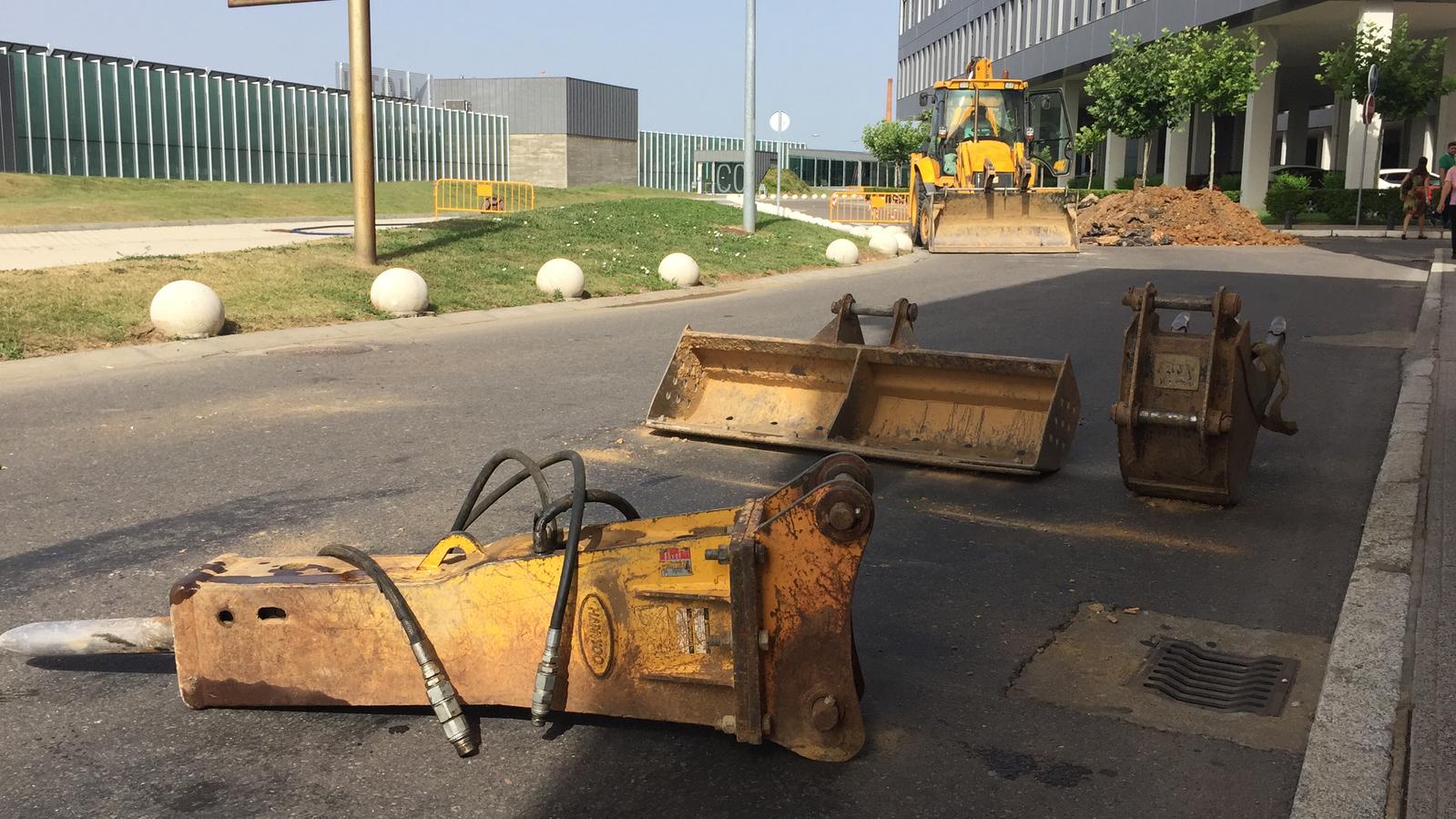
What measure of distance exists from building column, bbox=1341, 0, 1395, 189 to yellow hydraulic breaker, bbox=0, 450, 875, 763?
38255 millimetres

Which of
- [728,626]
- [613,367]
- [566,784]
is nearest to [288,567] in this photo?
[566,784]

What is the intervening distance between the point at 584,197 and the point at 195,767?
40.4 metres

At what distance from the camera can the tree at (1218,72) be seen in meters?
39.6

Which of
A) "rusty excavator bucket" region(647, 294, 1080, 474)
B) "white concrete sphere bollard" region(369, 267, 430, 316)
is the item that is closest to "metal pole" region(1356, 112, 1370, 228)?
"white concrete sphere bollard" region(369, 267, 430, 316)

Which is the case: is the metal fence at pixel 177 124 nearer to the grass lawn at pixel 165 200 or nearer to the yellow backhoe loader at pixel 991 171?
the grass lawn at pixel 165 200

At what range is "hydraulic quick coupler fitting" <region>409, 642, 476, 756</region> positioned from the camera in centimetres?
341

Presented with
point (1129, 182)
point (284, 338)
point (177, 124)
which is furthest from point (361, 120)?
point (1129, 182)

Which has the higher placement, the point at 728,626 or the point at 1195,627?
the point at 728,626

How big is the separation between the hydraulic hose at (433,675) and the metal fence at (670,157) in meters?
77.4

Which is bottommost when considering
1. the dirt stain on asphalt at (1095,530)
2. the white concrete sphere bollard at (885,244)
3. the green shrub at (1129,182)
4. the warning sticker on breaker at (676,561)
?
the dirt stain on asphalt at (1095,530)

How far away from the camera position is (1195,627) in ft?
15.0

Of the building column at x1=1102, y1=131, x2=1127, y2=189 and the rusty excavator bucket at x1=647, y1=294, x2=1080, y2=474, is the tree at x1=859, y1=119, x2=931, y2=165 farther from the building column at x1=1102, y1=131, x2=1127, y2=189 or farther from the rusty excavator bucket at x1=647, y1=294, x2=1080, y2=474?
the rusty excavator bucket at x1=647, y1=294, x2=1080, y2=474

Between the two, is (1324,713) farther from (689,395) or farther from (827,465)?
(689,395)

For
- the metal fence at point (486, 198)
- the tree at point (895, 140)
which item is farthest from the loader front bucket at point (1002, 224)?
the tree at point (895, 140)
